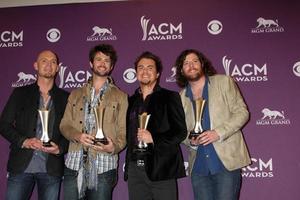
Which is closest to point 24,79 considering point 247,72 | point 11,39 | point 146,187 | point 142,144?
point 11,39

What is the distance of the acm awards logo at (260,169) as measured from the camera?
3.63m

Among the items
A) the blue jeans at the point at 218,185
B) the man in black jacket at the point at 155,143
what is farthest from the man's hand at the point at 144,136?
the blue jeans at the point at 218,185

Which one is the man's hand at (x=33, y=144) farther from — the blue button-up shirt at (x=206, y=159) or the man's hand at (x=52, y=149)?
the blue button-up shirt at (x=206, y=159)

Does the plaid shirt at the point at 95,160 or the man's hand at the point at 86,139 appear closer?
the man's hand at the point at 86,139

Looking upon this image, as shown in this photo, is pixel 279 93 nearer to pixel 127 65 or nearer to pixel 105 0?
pixel 127 65

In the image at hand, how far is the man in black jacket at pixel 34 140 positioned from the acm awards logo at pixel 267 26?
7.45 ft

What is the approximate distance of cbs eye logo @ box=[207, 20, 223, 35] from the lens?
3886 mm

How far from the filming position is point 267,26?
3830 millimetres

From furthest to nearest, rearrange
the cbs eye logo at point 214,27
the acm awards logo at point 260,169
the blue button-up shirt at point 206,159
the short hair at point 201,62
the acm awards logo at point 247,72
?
the cbs eye logo at point 214,27, the acm awards logo at point 247,72, the acm awards logo at point 260,169, the short hair at point 201,62, the blue button-up shirt at point 206,159

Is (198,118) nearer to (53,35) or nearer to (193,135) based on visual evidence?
(193,135)

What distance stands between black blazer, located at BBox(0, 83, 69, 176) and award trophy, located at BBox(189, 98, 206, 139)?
116 cm

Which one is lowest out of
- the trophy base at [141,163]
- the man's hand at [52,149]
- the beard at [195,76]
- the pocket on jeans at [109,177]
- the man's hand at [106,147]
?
the pocket on jeans at [109,177]

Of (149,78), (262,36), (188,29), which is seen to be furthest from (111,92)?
(262,36)

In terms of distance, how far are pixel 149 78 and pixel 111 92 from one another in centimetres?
38
